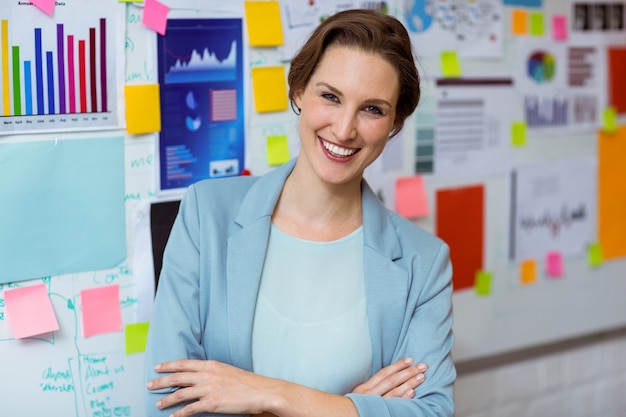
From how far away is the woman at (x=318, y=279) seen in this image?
1527 millimetres

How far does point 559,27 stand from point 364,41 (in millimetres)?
1193

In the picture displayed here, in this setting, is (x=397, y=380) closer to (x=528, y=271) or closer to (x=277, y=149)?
(x=277, y=149)

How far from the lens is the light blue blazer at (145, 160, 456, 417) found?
155cm

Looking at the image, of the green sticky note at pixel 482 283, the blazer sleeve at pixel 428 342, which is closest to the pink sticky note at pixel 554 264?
the green sticky note at pixel 482 283

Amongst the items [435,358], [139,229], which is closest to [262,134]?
[139,229]

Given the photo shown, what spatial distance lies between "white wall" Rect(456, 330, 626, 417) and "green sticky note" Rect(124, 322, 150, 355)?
3.50 feet

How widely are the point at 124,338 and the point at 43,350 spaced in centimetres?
18

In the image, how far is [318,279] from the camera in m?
1.68

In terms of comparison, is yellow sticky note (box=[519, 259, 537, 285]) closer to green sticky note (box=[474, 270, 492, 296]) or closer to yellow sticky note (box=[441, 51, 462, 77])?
green sticky note (box=[474, 270, 492, 296])

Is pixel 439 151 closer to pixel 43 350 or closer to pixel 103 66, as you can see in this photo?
pixel 103 66

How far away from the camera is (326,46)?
160 cm

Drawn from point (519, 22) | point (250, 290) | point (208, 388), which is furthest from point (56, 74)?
point (519, 22)

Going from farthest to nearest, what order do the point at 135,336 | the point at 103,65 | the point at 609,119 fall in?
the point at 609,119
the point at 135,336
the point at 103,65

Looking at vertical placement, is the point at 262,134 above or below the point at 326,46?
below
